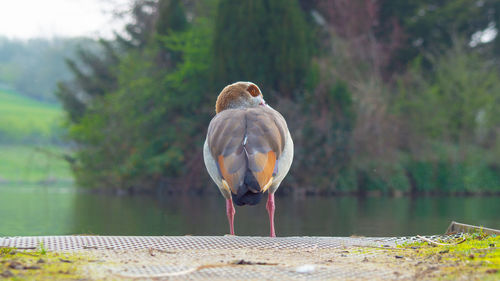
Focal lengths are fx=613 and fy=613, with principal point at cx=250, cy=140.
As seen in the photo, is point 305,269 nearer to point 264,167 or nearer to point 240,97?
point 264,167

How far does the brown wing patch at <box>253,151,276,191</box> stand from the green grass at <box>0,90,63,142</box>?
42257 mm

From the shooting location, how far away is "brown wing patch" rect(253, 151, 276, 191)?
→ 5348 millimetres

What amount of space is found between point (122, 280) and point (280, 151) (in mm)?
2688

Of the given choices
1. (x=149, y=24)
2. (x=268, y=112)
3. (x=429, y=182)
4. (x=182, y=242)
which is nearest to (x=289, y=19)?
(x=429, y=182)

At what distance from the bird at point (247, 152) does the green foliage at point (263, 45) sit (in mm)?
17003

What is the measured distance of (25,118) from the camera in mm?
62406

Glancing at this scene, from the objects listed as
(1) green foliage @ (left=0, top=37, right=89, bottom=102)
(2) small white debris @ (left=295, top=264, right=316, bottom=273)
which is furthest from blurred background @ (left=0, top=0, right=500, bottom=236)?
(1) green foliage @ (left=0, top=37, right=89, bottom=102)

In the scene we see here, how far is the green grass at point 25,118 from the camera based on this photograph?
55.9 metres

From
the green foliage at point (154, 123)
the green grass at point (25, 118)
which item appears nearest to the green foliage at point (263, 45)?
the green foliage at point (154, 123)

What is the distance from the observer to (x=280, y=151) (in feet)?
19.8

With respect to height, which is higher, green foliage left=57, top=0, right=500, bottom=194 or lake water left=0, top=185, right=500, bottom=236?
green foliage left=57, top=0, right=500, bottom=194

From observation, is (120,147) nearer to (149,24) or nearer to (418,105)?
(149,24)

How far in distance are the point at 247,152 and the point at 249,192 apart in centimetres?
43

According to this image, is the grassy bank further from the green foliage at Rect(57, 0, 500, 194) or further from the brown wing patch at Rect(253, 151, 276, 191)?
the brown wing patch at Rect(253, 151, 276, 191)
